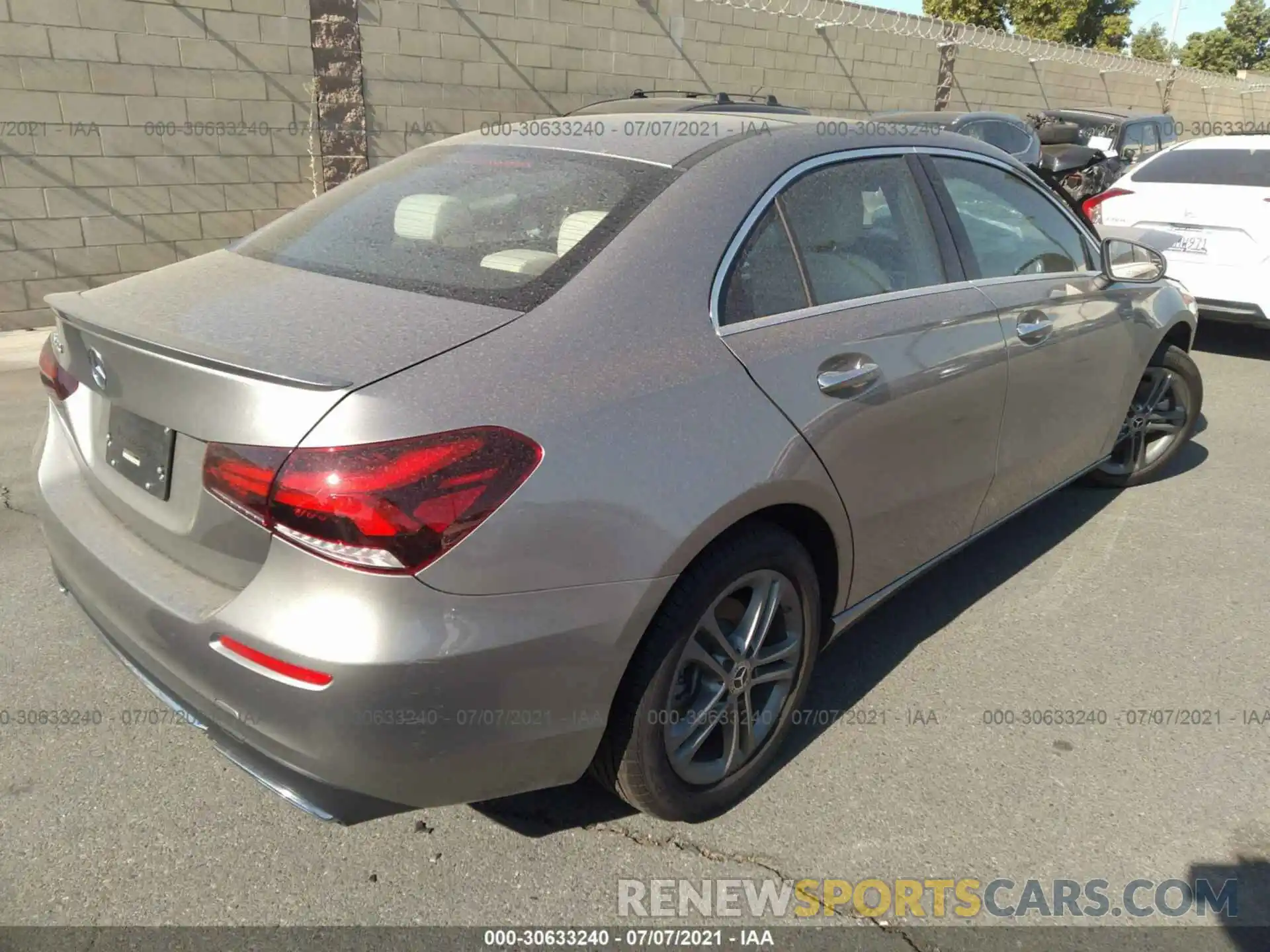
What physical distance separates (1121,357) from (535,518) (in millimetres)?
3145

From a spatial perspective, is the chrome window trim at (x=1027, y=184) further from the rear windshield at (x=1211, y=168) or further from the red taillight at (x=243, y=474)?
the rear windshield at (x=1211, y=168)

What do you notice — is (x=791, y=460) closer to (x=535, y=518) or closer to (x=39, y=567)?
(x=535, y=518)

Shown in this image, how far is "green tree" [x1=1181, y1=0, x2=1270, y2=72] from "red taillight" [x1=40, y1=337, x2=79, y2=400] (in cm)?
6215

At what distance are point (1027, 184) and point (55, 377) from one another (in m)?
3.35

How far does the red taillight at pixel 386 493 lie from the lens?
1706 millimetres

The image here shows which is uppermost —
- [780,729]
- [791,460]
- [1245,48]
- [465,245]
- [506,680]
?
[1245,48]

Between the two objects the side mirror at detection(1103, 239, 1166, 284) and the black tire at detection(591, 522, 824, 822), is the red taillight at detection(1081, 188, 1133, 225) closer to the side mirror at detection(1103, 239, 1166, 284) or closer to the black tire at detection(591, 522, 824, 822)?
the side mirror at detection(1103, 239, 1166, 284)

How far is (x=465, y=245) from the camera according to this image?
2.39 metres

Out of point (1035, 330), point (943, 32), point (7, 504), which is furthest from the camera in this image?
point (943, 32)

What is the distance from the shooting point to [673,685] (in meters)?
2.20

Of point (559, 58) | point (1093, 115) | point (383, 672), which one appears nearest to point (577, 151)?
point (383, 672)

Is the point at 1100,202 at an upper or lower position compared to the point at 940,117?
lower

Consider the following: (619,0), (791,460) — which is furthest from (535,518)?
(619,0)

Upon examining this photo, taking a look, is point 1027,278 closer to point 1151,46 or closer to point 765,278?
point 765,278
